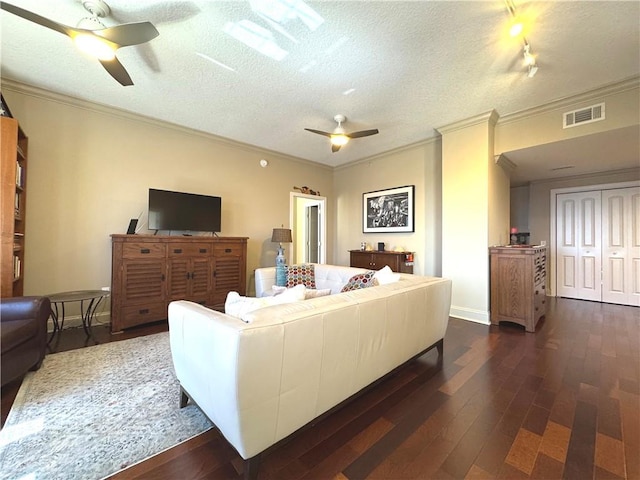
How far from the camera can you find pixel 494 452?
1352 millimetres

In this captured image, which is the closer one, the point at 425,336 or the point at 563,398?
the point at 563,398

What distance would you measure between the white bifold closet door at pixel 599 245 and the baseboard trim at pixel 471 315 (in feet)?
9.60

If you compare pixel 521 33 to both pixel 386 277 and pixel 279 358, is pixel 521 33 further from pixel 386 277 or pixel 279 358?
pixel 279 358

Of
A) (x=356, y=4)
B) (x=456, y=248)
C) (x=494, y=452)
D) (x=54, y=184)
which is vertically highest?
(x=356, y=4)

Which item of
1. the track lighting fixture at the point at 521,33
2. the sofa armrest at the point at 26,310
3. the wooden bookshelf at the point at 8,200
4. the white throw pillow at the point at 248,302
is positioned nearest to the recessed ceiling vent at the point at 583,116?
the track lighting fixture at the point at 521,33

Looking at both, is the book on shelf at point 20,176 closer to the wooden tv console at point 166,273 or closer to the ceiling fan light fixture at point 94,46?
the wooden tv console at point 166,273

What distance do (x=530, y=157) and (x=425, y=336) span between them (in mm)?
3390

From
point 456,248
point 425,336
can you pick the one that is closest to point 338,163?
point 456,248

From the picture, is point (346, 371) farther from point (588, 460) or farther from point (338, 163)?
point (338, 163)

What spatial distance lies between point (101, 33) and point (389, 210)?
4.54 metres

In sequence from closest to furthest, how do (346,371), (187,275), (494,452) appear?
(494,452) < (346,371) < (187,275)

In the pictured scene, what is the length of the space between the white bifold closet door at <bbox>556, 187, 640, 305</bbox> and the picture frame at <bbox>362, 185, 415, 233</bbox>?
303cm

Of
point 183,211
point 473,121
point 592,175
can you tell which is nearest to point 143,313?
point 183,211

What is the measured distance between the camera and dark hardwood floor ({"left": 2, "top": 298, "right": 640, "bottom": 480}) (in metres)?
1.24
